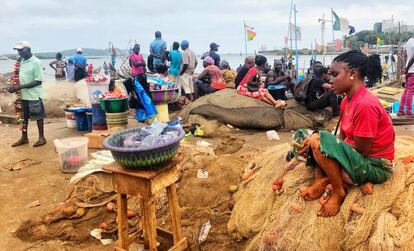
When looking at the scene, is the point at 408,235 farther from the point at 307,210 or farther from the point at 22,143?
the point at 22,143

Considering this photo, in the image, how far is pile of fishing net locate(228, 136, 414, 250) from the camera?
8.03 ft

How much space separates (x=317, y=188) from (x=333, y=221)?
0.26 metres

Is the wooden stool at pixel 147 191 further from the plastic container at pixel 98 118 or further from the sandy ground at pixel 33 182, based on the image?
the plastic container at pixel 98 118

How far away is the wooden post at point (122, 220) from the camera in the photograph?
9.83ft

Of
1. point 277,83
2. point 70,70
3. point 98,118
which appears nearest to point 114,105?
point 98,118

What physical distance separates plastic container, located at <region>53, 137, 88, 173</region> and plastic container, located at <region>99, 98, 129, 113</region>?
1288 mm

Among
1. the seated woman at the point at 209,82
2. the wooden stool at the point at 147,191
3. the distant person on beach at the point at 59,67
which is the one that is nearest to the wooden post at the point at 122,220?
the wooden stool at the point at 147,191

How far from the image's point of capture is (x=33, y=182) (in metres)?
4.94

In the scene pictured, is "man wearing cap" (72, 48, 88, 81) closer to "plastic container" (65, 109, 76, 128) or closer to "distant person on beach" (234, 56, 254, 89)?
"plastic container" (65, 109, 76, 128)

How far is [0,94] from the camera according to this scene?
13.4 meters

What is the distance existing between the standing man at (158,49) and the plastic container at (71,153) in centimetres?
607

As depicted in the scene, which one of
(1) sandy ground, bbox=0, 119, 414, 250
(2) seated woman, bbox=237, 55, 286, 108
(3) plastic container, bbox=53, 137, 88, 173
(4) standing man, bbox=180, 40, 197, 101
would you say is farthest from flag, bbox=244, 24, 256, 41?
(3) plastic container, bbox=53, 137, 88, 173

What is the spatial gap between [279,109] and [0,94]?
10.9m

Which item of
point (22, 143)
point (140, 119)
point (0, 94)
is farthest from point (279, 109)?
point (0, 94)
